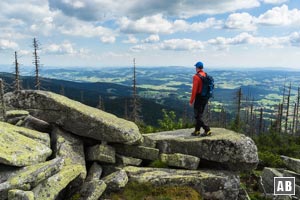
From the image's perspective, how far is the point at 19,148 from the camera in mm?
12984

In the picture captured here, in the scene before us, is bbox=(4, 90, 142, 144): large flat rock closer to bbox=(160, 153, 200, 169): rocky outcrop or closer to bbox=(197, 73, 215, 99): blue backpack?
bbox=(160, 153, 200, 169): rocky outcrop

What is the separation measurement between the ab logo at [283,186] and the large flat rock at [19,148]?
51.3 ft

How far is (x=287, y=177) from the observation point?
71.9 feet

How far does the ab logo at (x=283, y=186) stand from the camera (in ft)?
66.2

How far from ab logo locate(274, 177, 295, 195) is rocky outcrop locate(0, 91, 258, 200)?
196 inches

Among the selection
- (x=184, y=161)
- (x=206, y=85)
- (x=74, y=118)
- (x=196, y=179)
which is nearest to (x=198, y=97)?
(x=206, y=85)

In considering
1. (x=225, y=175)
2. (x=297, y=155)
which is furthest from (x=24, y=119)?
(x=297, y=155)

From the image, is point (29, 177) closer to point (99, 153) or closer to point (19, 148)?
point (19, 148)

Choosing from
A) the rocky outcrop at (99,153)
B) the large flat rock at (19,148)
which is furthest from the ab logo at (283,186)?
the large flat rock at (19,148)

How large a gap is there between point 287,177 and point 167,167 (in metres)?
10.8

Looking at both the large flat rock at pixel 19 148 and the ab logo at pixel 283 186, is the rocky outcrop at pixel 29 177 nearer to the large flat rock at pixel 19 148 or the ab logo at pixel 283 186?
the large flat rock at pixel 19 148

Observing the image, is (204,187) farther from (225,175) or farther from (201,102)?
(201,102)

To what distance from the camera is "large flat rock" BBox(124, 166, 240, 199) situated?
15.0m

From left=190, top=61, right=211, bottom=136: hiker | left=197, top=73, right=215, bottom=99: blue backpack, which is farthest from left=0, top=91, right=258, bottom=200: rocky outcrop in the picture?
left=197, top=73, right=215, bottom=99: blue backpack
